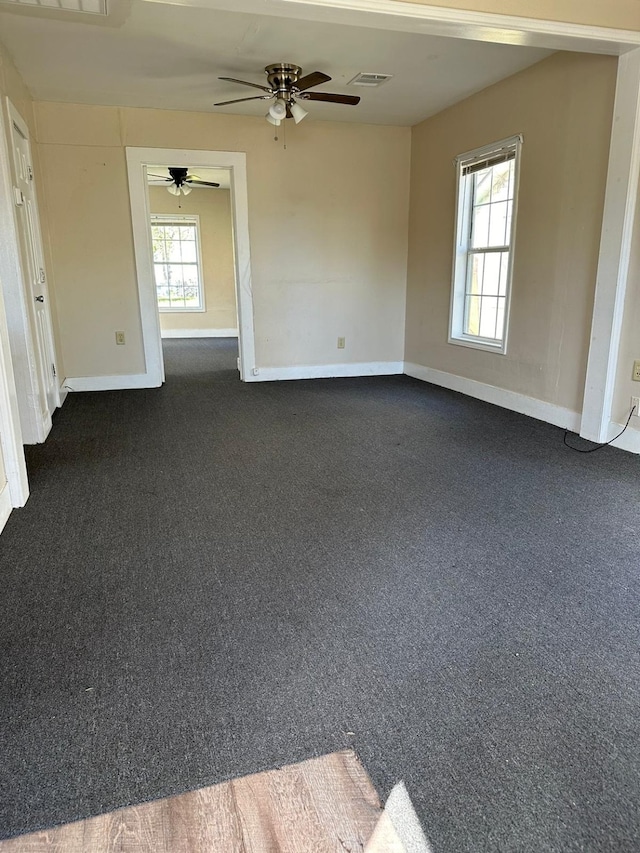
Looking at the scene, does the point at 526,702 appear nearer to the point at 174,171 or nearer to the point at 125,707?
the point at 125,707

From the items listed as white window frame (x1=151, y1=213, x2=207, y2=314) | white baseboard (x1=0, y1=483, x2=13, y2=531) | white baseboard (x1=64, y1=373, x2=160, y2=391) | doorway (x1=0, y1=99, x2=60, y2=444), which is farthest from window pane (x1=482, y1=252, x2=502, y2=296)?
white window frame (x1=151, y1=213, x2=207, y2=314)

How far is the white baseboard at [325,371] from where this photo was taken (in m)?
5.81

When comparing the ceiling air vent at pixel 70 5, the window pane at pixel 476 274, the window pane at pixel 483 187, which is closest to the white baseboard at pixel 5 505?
the ceiling air vent at pixel 70 5

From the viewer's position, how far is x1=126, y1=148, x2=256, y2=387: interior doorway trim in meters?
5.08

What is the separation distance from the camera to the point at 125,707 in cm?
142

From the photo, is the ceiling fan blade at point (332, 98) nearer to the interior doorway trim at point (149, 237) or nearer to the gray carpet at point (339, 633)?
the interior doorway trim at point (149, 237)

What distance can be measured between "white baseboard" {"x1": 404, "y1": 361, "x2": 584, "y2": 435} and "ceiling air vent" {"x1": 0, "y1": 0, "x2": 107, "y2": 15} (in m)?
3.74

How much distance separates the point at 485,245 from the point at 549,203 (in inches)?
35.8

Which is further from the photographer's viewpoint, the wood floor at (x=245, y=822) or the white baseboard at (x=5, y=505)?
the white baseboard at (x=5, y=505)

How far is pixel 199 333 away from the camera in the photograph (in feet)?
33.1

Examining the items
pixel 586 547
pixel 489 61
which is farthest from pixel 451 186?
pixel 586 547

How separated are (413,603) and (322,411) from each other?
9.16 ft

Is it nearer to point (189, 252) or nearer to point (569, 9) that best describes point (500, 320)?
point (569, 9)

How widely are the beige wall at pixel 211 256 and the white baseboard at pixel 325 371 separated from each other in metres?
4.26
